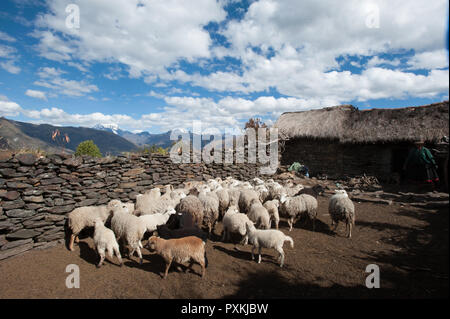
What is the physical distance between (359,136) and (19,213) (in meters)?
16.8

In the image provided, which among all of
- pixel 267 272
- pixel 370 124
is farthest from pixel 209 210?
pixel 370 124

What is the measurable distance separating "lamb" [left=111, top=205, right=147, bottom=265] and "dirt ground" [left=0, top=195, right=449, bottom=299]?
353mm

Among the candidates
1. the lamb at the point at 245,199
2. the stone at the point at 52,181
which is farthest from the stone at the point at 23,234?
the lamb at the point at 245,199

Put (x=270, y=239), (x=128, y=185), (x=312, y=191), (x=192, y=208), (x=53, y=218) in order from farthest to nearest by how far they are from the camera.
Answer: (x=312, y=191) < (x=128, y=185) < (x=192, y=208) < (x=53, y=218) < (x=270, y=239)

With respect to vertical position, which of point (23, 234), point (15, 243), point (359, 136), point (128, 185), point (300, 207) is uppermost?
point (359, 136)

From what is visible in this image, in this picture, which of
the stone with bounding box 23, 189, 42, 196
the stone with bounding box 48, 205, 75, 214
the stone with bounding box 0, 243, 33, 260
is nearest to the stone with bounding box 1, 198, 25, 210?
the stone with bounding box 23, 189, 42, 196

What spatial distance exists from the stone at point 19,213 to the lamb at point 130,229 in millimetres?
2099

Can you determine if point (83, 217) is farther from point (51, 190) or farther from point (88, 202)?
point (51, 190)

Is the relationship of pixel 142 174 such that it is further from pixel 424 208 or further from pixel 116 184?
pixel 424 208

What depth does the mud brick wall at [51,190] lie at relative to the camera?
5.04 meters

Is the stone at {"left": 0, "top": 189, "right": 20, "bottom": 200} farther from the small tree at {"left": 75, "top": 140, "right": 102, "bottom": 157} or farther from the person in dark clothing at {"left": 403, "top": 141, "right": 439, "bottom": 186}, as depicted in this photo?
the person in dark clothing at {"left": 403, "top": 141, "right": 439, "bottom": 186}

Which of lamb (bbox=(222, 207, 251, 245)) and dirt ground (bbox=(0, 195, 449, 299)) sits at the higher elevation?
lamb (bbox=(222, 207, 251, 245))

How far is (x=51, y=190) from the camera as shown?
561 centimetres

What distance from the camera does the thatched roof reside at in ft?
40.8
